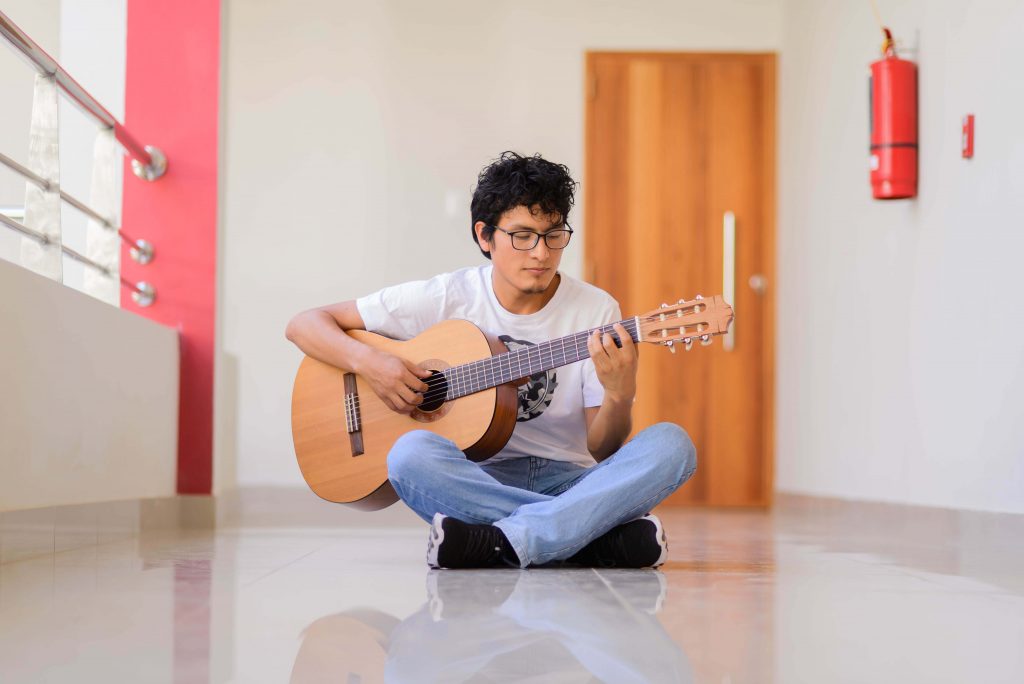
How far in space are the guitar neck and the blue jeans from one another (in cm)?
16

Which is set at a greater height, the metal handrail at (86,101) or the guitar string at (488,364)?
the metal handrail at (86,101)

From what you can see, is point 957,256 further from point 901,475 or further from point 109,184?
point 109,184

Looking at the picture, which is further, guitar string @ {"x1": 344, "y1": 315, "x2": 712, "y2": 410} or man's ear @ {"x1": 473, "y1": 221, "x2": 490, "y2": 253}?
man's ear @ {"x1": 473, "y1": 221, "x2": 490, "y2": 253}

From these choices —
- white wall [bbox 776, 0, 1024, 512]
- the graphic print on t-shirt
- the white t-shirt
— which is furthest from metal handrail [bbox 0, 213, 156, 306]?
white wall [bbox 776, 0, 1024, 512]

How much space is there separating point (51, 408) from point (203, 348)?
1.07 m

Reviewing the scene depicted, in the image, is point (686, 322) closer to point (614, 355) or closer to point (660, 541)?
point (614, 355)

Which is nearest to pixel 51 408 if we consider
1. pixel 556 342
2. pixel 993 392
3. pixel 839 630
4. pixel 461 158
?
pixel 556 342

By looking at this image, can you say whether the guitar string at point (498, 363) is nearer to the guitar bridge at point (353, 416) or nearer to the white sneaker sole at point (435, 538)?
the guitar bridge at point (353, 416)

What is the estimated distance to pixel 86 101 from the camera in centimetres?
281

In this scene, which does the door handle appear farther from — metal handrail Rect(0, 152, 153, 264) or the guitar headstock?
the guitar headstock

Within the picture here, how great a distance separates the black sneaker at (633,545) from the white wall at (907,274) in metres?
1.04

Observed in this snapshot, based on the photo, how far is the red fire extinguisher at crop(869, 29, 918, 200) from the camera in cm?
335

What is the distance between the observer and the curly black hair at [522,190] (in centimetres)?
219

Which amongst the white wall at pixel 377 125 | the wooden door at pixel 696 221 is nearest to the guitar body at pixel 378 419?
the white wall at pixel 377 125
